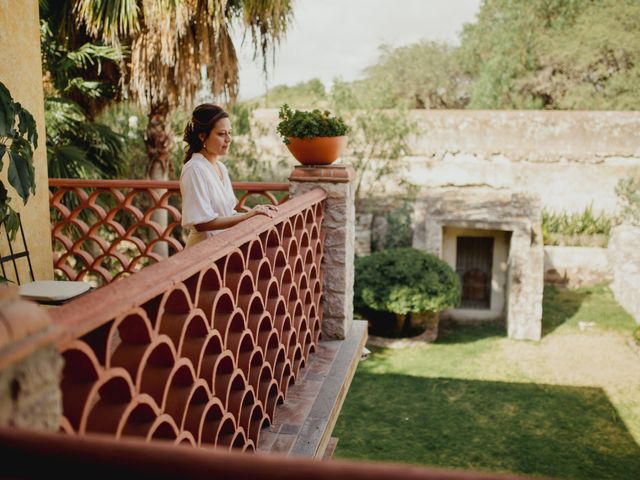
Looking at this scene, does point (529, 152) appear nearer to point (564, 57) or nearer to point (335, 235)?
point (564, 57)

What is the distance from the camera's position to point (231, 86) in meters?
8.54

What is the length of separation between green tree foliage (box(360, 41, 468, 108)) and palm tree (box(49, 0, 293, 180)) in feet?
67.4

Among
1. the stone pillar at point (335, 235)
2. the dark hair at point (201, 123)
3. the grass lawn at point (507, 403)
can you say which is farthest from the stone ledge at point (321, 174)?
the grass lawn at point (507, 403)

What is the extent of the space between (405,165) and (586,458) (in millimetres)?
8549

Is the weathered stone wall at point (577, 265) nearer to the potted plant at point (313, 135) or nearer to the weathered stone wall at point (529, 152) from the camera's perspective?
the weathered stone wall at point (529, 152)

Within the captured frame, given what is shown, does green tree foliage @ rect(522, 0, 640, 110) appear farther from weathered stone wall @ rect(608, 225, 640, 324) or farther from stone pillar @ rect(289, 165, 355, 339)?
stone pillar @ rect(289, 165, 355, 339)

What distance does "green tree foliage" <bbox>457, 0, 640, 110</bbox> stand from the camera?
2178 cm

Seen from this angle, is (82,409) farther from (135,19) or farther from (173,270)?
(135,19)

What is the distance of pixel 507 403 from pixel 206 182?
7.71 m

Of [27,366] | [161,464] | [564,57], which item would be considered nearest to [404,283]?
[27,366]

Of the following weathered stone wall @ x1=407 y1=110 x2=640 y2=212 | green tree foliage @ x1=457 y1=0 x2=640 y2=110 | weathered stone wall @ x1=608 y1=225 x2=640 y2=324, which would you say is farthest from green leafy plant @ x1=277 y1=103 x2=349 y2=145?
green tree foliage @ x1=457 y1=0 x2=640 y2=110

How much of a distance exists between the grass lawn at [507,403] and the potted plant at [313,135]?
496 cm

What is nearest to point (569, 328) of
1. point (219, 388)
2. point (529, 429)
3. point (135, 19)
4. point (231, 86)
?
point (529, 429)

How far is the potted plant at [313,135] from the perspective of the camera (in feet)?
15.2
